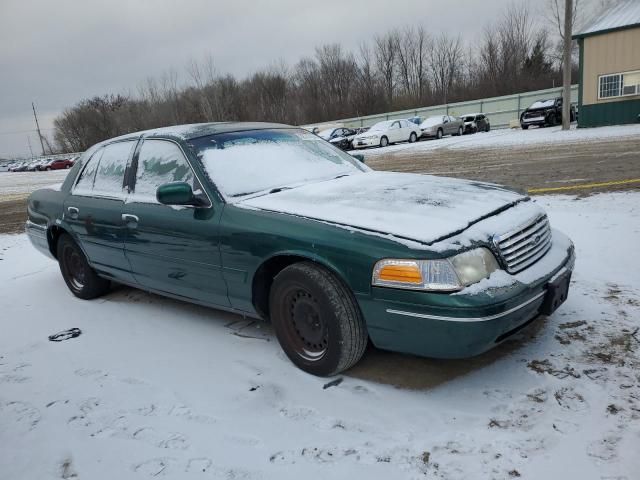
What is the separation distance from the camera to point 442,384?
291 cm

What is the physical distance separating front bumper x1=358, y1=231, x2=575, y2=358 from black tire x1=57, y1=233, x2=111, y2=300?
10.3 feet

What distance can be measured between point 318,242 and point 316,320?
502 millimetres

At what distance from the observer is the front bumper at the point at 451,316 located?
250 cm

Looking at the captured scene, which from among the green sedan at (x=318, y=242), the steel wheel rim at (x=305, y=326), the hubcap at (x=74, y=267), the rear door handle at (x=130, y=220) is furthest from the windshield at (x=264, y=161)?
the hubcap at (x=74, y=267)

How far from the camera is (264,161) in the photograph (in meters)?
3.78

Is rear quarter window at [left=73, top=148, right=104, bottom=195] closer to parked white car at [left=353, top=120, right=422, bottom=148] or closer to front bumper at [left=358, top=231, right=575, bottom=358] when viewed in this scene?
front bumper at [left=358, top=231, right=575, bottom=358]

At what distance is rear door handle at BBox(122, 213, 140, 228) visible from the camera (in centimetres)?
389

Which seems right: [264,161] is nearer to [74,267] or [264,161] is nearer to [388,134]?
[74,267]

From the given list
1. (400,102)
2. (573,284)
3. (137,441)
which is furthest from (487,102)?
(137,441)

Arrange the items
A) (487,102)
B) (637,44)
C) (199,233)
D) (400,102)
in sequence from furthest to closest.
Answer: (400,102) → (487,102) → (637,44) → (199,233)

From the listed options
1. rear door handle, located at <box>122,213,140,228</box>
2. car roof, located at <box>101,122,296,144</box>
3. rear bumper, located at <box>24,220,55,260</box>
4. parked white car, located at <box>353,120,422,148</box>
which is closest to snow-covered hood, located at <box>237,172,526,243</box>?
car roof, located at <box>101,122,296,144</box>

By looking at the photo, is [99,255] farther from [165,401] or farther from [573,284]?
[573,284]

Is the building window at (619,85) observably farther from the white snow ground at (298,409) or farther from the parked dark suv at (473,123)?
the white snow ground at (298,409)

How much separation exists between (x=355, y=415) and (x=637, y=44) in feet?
75.2
